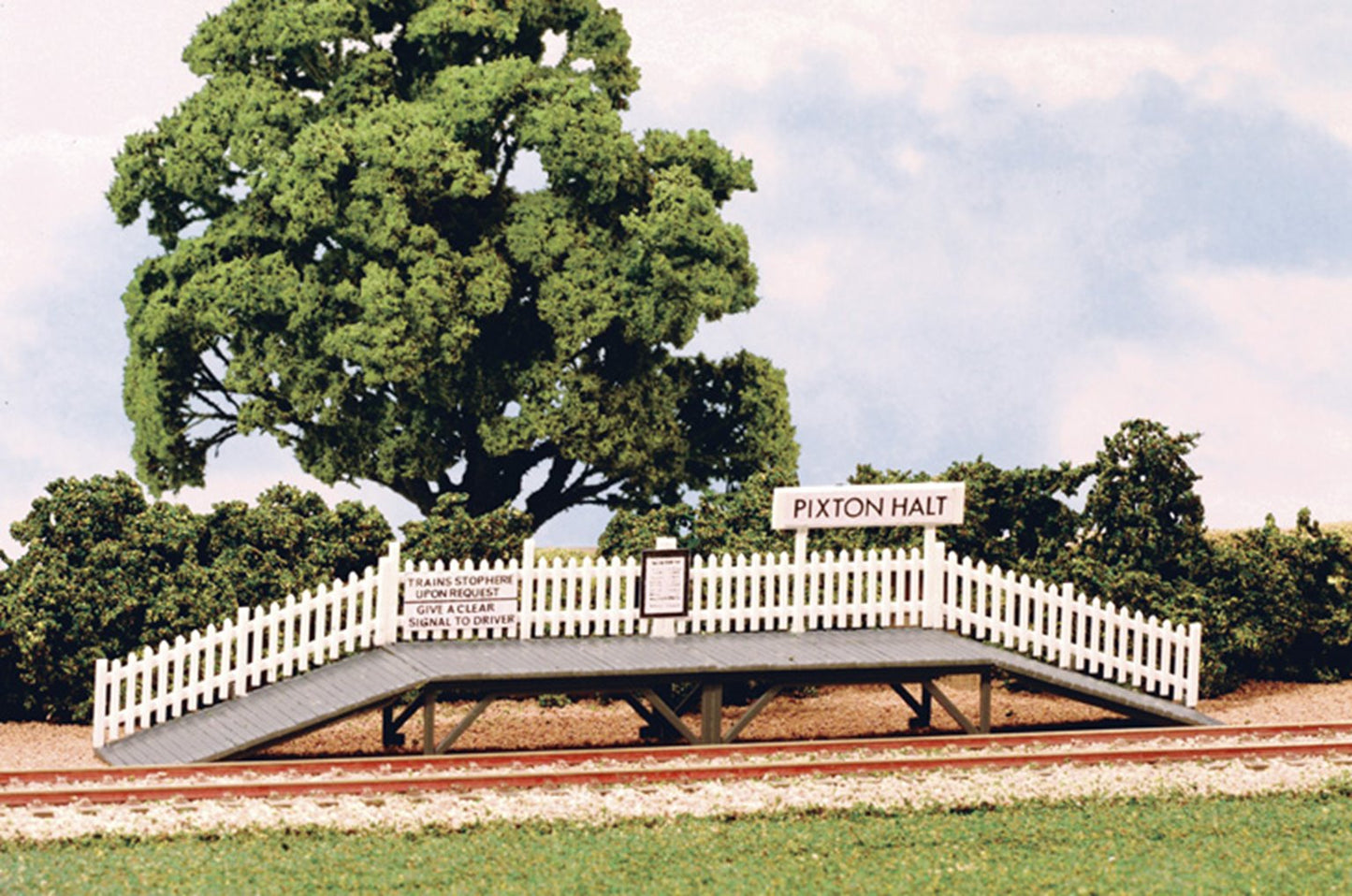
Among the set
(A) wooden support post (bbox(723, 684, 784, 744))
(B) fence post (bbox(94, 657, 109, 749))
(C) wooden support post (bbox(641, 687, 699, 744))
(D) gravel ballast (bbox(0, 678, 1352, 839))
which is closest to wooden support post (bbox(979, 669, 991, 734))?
(D) gravel ballast (bbox(0, 678, 1352, 839))

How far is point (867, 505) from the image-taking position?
23.8 metres

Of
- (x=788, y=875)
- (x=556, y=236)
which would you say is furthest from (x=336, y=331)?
(x=788, y=875)

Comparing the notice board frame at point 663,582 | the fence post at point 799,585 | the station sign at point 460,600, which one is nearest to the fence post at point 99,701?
the station sign at point 460,600

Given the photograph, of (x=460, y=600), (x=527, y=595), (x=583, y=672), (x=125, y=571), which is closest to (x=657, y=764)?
(x=583, y=672)

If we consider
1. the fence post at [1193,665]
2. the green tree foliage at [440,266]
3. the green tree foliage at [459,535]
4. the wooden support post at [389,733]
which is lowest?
the wooden support post at [389,733]

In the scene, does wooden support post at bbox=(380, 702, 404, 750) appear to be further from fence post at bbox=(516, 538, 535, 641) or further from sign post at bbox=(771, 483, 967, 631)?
sign post at bbox=(771, 483, 967, 631)

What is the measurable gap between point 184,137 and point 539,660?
579 inches

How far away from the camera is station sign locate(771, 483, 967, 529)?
2361cm

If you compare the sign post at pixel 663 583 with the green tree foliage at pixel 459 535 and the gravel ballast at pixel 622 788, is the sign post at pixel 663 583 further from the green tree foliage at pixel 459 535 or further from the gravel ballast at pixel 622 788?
the green tree foliage at pixel 459 535

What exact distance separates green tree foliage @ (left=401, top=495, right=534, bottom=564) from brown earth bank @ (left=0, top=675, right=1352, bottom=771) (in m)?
1.99

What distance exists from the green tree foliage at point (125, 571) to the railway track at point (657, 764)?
4.87 metres

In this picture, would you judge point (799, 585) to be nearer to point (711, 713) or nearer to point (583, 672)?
point (711, 713)

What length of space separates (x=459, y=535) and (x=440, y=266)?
648cm

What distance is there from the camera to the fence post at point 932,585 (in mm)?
24500
